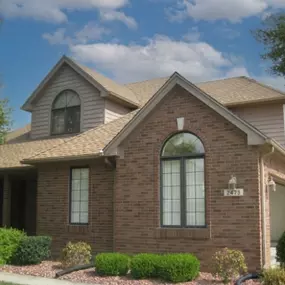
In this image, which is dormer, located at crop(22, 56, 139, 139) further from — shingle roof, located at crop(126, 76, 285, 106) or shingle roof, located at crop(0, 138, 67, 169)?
shingle roof, located at crop(126, 76, 285, 106)

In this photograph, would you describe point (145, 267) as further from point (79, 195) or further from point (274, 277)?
point (79, 195)

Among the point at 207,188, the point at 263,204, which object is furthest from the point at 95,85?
the point at 263,204

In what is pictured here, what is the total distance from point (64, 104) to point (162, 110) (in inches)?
303

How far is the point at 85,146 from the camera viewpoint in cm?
1565

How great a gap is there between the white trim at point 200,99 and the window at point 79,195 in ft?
6.87

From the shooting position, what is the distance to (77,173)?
1565 cm

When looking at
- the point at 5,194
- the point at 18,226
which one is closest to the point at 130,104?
the point at 5,194

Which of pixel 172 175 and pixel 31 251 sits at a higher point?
pixel 172 175

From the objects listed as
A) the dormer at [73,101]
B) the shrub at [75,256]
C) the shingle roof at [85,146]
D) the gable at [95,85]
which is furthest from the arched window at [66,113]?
the shrub at [75,256]

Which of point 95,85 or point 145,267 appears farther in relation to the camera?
point 95,85

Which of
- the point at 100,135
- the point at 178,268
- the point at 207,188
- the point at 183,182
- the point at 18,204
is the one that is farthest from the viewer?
the point at 18,204

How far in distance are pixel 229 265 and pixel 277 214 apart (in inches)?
433

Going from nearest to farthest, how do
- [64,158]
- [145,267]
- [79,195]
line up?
[145,267], [64,158], [79,195]

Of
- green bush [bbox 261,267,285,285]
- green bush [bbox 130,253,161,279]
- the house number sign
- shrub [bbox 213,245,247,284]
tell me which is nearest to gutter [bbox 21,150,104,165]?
green bush [bbox 130,253,161,279]
